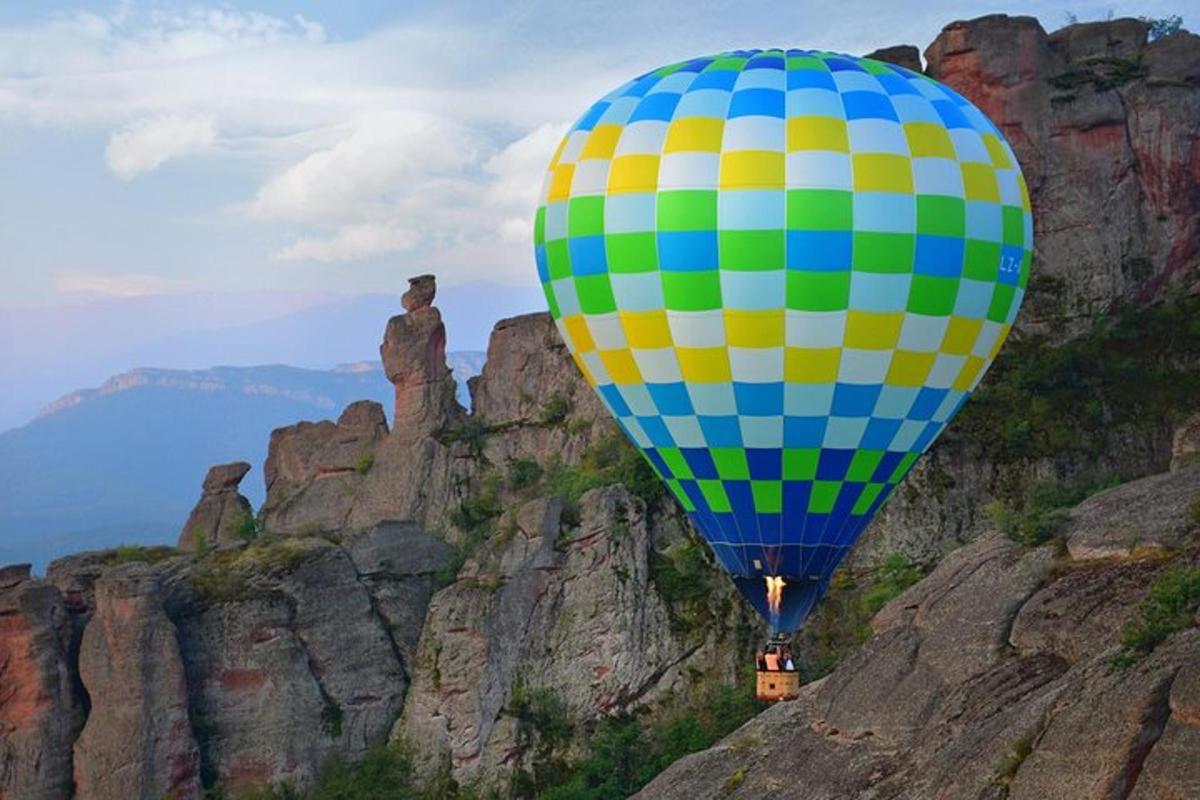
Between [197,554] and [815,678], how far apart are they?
41.8ft

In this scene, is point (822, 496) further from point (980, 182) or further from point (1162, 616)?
point (1162, 616)

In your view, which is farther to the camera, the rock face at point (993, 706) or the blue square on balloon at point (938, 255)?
the blue square on balloon at point (938, 255)

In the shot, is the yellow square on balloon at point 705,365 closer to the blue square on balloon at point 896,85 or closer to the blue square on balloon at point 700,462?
the blue square on balloon at point 700,462

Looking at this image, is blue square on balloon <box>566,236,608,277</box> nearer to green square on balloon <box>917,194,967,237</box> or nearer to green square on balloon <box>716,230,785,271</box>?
green square on balloon <box>716,230,785,271</box>

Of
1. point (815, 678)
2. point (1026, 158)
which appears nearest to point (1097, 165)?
point (1026, 158)

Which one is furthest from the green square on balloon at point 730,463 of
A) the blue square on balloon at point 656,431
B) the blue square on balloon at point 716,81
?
the blue square on balloon at point 716,81

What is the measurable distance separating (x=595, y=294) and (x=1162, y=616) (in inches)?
302

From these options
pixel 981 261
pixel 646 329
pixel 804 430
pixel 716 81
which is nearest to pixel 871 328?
pixel 804 430

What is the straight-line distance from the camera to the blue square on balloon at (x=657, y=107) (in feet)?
88.3

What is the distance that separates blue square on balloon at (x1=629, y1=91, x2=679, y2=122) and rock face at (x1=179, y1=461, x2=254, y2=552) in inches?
804

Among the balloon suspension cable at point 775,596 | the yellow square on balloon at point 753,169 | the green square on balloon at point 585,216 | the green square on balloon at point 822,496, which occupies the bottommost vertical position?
the balloon suspension cable at point 775,596

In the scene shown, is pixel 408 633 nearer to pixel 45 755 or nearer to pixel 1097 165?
pixel 45 755

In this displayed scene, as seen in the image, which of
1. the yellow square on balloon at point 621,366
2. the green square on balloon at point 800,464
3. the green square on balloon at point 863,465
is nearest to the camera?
the green square on balloon at point 800,464

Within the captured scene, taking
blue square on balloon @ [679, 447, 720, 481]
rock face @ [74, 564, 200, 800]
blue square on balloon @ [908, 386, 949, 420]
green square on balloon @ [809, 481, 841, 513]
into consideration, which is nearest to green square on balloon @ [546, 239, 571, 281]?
blue square on balloon @ [679, 447, 720, 481]
